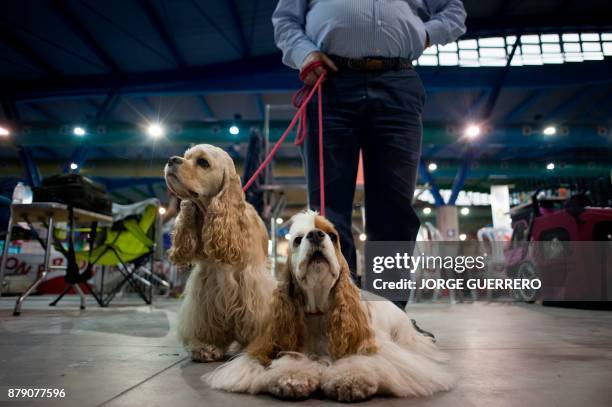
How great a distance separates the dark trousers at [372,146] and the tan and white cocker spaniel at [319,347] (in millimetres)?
721

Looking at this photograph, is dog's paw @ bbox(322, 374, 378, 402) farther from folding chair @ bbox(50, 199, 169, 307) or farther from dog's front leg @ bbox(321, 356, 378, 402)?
folding chair @ bbox(50, 199, 169, 307)

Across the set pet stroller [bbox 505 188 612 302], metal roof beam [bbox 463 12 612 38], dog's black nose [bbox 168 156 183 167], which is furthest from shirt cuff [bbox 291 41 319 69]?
metal roof beam [bbox 463 12 612 38]

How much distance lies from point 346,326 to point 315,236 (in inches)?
14.5

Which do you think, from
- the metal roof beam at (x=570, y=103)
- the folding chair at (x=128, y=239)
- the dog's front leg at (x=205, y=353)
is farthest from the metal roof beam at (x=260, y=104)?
the dog's front leg at (x=205, y=353)

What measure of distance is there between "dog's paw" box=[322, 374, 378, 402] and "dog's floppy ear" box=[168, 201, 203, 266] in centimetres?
114

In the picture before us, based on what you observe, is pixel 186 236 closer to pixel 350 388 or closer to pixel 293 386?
pixel 293 386

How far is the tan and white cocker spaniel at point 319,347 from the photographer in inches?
56.7

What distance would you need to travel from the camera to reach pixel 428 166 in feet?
58.5

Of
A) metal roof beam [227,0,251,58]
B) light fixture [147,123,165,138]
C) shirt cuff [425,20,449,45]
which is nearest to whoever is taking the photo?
shirt cuff [425,20,449,45]

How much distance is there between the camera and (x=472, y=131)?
12789 mm

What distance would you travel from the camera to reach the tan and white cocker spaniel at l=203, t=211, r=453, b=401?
1.44 m

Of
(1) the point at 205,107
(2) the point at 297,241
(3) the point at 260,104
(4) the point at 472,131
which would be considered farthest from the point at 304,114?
(1) the point at 205,107

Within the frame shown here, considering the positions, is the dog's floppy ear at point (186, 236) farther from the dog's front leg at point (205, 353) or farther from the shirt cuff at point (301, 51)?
the shirt cuff at point (301, 51)

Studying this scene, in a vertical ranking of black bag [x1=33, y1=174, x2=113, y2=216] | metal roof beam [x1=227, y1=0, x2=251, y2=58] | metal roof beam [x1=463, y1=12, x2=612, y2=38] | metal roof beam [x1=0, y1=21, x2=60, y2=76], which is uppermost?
metal roof beam [x1=463, y1=12, x2=612, y2=38]
